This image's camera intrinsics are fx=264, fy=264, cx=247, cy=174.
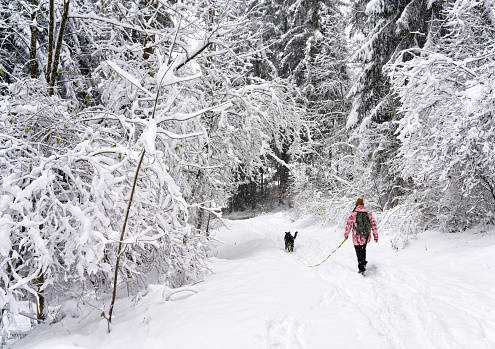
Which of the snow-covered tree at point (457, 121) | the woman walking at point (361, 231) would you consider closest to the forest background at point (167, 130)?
the snow-covered tree at point (457, 121)

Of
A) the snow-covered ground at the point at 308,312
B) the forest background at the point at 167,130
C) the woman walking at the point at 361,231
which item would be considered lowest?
the snow-covered ground at the point at 308,312

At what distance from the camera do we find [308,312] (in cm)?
354

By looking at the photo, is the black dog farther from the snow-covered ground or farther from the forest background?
the snow-covered ground

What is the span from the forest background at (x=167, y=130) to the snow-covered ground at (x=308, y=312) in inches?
15.0

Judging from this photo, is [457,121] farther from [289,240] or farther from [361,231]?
[289,240]

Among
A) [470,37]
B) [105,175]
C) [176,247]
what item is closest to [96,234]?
[105,175]

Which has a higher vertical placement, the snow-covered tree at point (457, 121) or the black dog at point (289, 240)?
the snow-covered tree at point (457, 121)

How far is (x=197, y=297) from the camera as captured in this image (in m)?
3.84

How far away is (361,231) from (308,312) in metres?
3.38

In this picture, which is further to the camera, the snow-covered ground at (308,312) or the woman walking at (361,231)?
the woman walking at (361,231)

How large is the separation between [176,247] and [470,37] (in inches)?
320

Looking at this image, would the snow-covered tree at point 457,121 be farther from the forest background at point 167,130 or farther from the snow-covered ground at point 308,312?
the snow-covered ground at point 308,312

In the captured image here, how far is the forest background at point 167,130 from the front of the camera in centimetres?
289

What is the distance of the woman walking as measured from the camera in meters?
6.17
